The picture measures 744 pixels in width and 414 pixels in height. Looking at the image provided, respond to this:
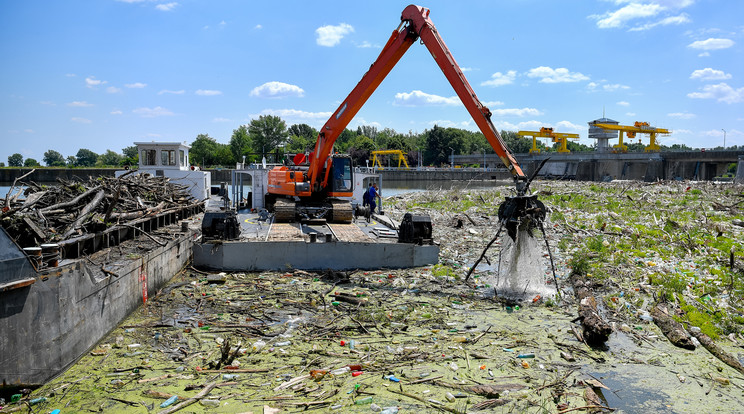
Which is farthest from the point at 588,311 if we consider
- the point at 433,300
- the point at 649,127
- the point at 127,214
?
the point at 649,127

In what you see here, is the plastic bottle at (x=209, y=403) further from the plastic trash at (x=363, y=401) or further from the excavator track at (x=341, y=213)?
the excavator track at (x=341, y=213)

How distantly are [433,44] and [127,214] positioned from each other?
829 cm

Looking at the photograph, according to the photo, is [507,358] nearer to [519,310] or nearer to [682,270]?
[519,310]

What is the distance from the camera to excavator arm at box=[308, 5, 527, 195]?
10930 millimetres

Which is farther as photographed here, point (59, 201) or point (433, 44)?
point (433, 44)

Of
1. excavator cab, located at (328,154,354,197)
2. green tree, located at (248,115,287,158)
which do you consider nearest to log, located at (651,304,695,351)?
excavator cab, located at (328,154,354,197)

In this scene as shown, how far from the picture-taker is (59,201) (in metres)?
10.8

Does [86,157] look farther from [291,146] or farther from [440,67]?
[440,67]

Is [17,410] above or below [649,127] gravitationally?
below

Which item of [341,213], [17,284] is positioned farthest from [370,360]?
[341,213]

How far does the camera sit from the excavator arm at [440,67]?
35.9ft

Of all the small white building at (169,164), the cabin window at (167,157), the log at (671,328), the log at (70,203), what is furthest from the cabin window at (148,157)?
the log at (671,328)

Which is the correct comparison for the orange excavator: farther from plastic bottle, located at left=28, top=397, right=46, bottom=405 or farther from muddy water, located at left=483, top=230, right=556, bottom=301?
plastic bottle, located at left=28, top=397, right=46, bottom=405

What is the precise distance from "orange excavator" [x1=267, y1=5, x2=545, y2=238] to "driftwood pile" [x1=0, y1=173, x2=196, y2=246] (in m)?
3.96
